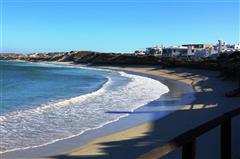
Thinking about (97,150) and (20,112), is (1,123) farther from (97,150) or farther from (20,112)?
(97,150)

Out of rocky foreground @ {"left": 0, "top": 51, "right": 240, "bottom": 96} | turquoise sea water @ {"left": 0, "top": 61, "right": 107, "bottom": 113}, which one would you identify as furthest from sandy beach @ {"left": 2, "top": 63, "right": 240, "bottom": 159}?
rocky foreground @ {"left": 0, "top": 51, "right": 240, "bottom": 96}

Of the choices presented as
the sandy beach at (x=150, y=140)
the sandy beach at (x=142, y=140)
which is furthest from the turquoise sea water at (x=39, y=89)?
the sandy beach at (x=150, y=140)

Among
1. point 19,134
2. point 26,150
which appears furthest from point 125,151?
point 19,134

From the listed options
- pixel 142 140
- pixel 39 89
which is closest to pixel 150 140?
pixel 142 140

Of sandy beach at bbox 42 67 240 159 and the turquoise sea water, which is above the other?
sandy beach at bbox 42 67 240 159

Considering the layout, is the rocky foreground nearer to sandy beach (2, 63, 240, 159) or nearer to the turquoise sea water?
the turquoise sea water

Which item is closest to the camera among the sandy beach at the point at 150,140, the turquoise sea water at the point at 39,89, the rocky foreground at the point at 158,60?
the sandy beach at the point at 150,140

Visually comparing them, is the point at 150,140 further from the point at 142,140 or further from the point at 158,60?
the point at 158,60

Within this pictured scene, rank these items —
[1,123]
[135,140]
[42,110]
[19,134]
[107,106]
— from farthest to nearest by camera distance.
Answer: [107,106]
[42,110]
[1,123]
[19,134]
[135,140]

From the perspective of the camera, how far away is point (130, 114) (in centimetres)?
1572

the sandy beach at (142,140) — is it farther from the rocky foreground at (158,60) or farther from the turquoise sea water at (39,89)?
the rocky foreground at (158,60)

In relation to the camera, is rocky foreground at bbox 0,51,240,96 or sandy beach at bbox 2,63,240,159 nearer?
sandy beach at bbox 2,63,240,159

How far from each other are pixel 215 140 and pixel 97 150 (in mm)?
2471

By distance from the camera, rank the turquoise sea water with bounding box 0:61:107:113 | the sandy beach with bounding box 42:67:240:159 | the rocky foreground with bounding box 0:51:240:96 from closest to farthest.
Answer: the sandy beach with bounding box 42:67:240:159, the turquoise sea water with bounding box 0:61:107:113, the rocky foreground with bounding box 0:51:240:96
